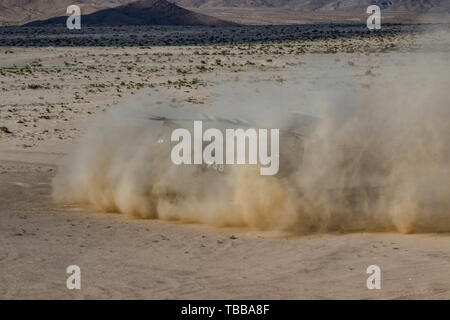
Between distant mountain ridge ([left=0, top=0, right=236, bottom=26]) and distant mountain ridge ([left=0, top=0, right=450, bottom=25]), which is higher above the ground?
distant mountain ridge ([left=0, top=0, right=450, bottom=25])

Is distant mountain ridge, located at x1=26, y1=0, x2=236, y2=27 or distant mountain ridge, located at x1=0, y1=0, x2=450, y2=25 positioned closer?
distant mountain ridge, located at x1=26, y1=0, x2=236, y2=27

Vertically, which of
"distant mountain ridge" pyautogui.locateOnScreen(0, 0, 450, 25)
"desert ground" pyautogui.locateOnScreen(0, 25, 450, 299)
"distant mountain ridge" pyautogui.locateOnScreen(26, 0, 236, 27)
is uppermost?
"distant mountain ridge" pyautogui.locateOnScreen(0, 0, 450, 25)

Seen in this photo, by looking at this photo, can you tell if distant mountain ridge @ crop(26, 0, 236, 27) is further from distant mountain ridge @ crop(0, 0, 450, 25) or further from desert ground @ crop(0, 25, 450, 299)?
desert ground @ crop(0, 25, 450, 299)

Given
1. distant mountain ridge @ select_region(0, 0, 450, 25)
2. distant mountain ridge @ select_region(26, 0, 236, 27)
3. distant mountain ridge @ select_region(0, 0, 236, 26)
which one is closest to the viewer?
distant mountain ridge @ select_region(26, 0, 236, 27)

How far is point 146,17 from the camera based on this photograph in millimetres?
114750

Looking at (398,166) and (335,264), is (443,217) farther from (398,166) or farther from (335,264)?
(335,264)

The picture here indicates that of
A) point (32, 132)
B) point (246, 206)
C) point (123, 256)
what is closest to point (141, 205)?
point (246, 206)

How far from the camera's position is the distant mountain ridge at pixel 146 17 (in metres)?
105

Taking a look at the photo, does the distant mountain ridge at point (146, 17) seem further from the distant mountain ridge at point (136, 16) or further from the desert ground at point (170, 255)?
the desert ground at point (170, 255)

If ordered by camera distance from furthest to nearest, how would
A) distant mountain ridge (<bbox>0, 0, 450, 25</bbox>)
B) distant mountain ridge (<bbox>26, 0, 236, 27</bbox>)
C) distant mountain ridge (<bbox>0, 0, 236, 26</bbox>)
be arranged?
distant mountain ridge (<bbox>0, 0, 450, 25</bbox>) → distant mountain ridge (<bbox>0, 0, 236, 26</bbox>) → distant mountain ridge (<bbox>26, 0, 236, 27</bbox>)

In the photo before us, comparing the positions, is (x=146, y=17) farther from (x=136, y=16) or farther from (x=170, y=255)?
(x=170, y=255)

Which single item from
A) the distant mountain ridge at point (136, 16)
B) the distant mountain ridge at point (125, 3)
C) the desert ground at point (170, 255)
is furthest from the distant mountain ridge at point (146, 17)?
the desert ground at point (170, 255)

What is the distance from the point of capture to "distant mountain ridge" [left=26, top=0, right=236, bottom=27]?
345 feet

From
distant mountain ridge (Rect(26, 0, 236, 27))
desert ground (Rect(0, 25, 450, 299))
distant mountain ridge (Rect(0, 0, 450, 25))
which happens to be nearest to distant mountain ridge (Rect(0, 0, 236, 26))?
distant mountain ridge (Rect(26, 0, 236, 27))
